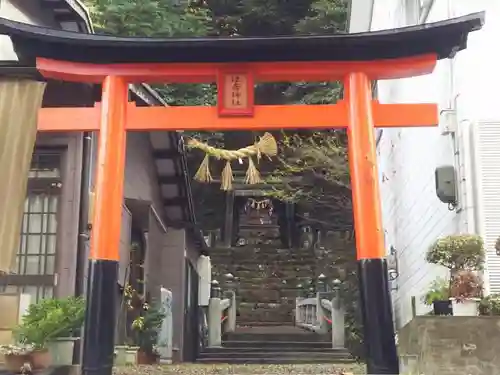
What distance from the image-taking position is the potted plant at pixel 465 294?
840 centimetres

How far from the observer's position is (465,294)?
8.45 meters

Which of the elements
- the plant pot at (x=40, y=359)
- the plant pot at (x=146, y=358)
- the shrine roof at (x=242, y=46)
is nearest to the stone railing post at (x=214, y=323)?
the plant pot at (x=146, y=358)

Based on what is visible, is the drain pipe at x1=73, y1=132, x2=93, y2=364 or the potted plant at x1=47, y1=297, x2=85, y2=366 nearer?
the potted plant at x1=47, y1=297, x2=85, y2=366

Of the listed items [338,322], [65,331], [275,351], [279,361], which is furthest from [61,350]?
[338,322]

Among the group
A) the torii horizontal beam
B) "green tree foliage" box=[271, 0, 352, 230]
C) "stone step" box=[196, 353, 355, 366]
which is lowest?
"stone step" box=[196, 353, 355, 366]

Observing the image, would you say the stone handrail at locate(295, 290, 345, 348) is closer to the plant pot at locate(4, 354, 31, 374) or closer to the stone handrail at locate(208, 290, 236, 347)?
the stone handrail at locate(208, 290, 236, 347)

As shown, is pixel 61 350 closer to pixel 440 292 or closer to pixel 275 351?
pixel 440 292

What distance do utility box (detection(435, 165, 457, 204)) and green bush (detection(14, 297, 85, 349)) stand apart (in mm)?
5603

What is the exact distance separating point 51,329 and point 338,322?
11.0 meters

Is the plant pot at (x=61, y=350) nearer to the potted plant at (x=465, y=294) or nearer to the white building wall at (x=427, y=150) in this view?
the potted plant at (x=465, y=294)

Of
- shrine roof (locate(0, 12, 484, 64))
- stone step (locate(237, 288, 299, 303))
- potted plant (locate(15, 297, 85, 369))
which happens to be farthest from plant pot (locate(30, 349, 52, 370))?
stone step (locate(237, 288, 299, 303))

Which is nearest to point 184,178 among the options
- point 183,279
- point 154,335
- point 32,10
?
point 183,279

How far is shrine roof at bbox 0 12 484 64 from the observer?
8.84 m

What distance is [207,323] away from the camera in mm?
21266
